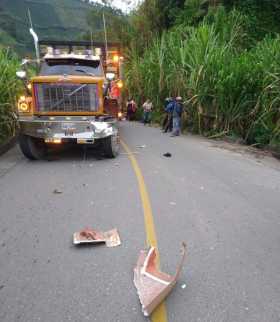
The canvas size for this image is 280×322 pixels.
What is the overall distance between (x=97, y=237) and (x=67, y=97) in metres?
5.51

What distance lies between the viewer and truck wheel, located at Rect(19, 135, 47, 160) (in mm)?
9094

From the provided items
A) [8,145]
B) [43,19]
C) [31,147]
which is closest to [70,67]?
[31,147]

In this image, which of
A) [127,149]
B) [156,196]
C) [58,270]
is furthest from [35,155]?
[58,270]

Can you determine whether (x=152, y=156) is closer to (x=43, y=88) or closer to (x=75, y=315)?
(x=43, y=88)

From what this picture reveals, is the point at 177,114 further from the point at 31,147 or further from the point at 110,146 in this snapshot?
the point at 31,147

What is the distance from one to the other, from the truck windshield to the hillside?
99.6 feet

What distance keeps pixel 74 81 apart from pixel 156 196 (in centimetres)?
438

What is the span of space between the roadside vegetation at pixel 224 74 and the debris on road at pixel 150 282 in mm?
8508

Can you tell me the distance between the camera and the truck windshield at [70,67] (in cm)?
981

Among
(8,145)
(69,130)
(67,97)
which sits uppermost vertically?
(67,97)

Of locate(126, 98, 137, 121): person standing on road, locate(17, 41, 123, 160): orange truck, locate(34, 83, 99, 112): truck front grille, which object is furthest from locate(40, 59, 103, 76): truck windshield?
locate(126, 98, 137, 121): person standing on road

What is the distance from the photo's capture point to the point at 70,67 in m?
9.96

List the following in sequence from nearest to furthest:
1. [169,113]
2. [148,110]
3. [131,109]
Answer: [169,113]
[148,110]
[131,109]

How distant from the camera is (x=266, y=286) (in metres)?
3.38
